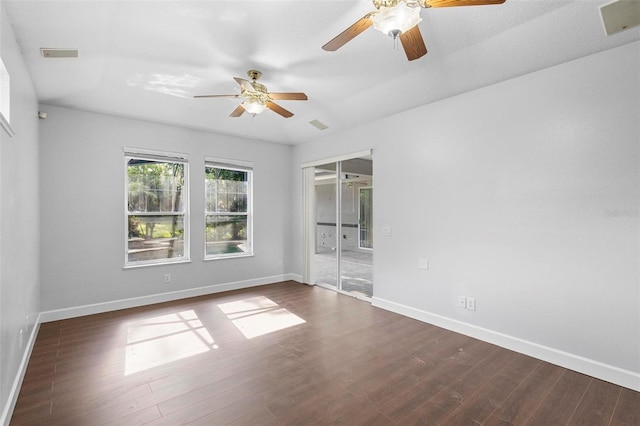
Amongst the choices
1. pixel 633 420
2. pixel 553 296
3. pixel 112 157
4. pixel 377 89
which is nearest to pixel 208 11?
pixel 377 89

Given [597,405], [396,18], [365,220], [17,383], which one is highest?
[396,18]

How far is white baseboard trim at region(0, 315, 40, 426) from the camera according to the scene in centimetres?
193

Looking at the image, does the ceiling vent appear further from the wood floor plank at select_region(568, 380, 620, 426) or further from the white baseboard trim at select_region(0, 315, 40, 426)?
→ the white baseboard trim at select_region(0, 315, 40, 426)

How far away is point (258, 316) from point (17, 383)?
7.35 ft

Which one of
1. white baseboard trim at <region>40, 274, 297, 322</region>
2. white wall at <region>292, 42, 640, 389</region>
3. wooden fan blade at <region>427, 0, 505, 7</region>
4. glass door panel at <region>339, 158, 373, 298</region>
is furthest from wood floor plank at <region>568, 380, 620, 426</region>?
white baseboard trim at <region>40, 274, 297, 322</region>

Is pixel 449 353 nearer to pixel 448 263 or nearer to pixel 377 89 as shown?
pixel 448 263

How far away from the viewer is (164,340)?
3.21 meters

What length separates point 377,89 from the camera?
3.71 meters

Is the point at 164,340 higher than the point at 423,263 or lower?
lower

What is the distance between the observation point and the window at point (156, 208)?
4.39 metres

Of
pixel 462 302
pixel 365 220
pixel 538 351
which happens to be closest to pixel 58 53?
pixel 365 220

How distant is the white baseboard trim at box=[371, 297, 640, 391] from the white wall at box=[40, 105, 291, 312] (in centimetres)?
340

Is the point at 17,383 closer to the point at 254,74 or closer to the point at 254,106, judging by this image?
the point at 254,106

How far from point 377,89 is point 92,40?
2925mm
